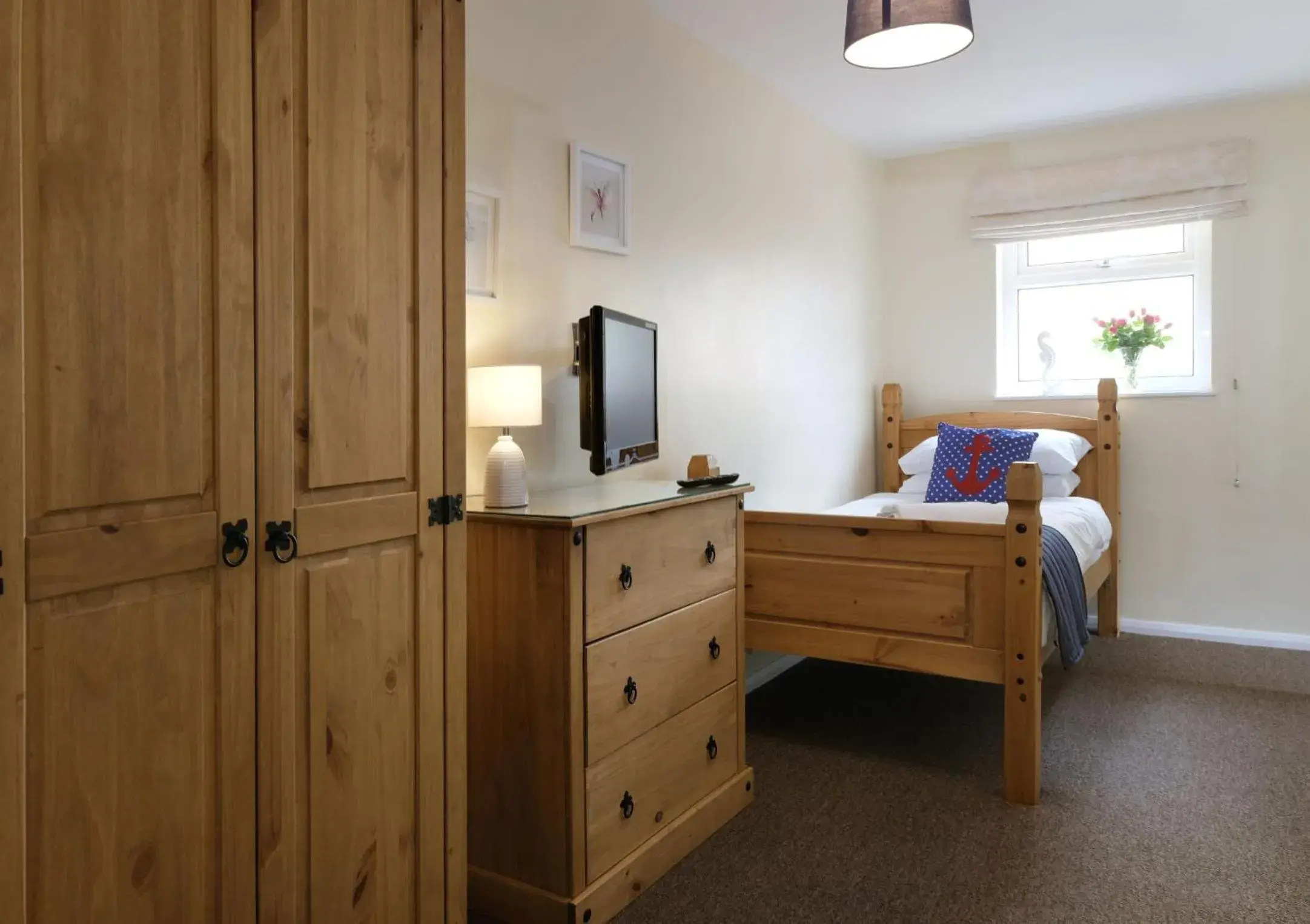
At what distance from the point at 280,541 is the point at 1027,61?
334cm

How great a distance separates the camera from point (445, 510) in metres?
1.57

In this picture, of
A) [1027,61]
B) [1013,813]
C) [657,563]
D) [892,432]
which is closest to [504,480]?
[657,563]

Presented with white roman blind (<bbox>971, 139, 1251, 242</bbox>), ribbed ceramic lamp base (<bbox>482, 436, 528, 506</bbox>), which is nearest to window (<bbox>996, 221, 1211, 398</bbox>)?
white roman blind (<bbox>971, 139, 1251, 242</bbox>)

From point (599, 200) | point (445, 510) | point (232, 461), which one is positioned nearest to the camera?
point (232, 461)

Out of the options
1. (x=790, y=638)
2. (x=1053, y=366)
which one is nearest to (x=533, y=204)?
(x=790, y=638)

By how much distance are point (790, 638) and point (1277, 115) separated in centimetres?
323

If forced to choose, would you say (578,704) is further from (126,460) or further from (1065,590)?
(1065,590)

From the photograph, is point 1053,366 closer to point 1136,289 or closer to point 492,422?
point 1136,289

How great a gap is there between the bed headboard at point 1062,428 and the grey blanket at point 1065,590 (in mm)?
1235

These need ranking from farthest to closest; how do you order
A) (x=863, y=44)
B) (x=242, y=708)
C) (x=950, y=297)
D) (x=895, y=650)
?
(x=950, y=297) < (x=895, y=650) < (x=863, y=44) < (x=242, y=708)

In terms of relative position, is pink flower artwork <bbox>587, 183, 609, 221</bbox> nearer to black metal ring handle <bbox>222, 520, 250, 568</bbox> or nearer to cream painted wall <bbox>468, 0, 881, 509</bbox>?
cream painted wall <bbox>468, 0, 881, 509</bbox>

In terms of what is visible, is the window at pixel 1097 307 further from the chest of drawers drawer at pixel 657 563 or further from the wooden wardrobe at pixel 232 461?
the wooden wardrobe at pixel 232 461

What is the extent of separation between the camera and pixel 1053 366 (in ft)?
15.0

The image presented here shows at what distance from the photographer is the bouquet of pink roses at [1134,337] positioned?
4273 millimetres
